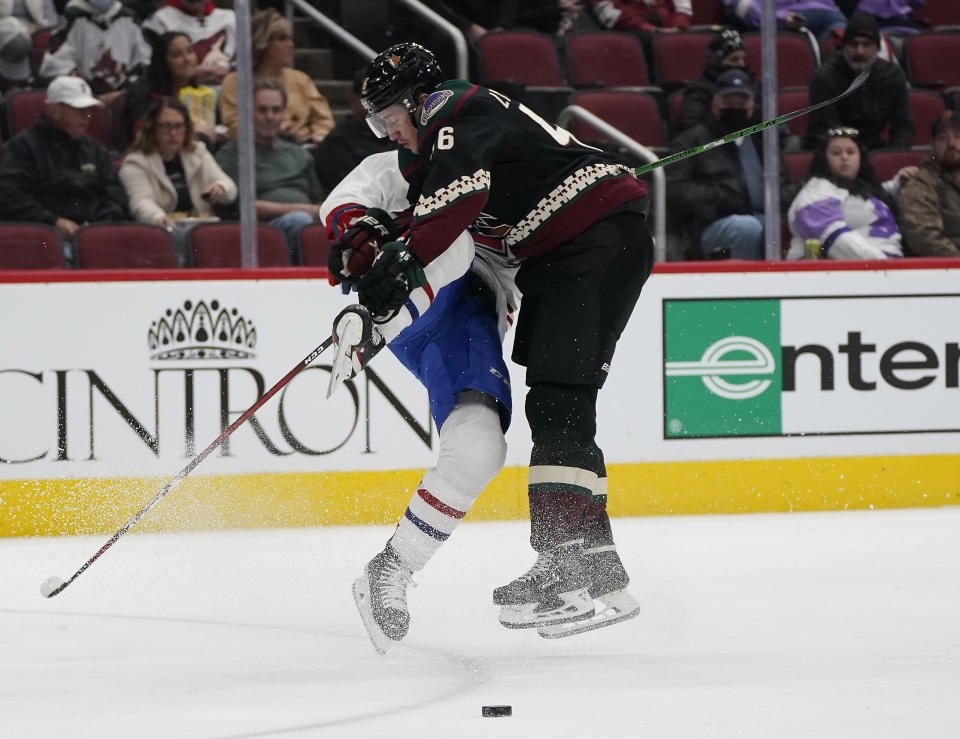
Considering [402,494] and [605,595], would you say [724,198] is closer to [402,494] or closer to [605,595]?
[402,494]

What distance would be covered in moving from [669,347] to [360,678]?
239 centimetres

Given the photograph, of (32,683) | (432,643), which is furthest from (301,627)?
(32,683)

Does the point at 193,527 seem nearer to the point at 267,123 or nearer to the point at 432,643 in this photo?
the point at 267,123

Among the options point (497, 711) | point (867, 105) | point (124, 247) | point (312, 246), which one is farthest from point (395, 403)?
point (497, 711)

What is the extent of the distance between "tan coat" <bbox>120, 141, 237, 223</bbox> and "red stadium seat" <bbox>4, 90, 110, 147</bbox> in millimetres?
115

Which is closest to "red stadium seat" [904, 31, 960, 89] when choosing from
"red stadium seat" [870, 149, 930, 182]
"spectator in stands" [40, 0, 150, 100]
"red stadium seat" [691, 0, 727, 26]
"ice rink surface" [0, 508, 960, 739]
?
"red stadium seat" [870, 149, 930, 182]

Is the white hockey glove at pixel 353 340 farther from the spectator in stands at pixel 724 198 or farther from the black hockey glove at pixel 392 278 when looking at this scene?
the spectator in stands at pixel 724 198

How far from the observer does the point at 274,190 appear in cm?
472

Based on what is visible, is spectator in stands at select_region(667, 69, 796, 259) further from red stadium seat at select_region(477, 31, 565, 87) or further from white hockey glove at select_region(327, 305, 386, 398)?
white hockey glove at select_region(327, 305, 386, 398)

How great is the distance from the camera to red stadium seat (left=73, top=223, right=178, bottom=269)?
15.2ft

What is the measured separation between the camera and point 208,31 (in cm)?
483

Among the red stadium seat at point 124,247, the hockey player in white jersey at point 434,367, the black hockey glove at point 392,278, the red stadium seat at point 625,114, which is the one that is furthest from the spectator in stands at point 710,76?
the black hockey glove at point 392,278

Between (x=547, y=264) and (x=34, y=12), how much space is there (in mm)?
2706

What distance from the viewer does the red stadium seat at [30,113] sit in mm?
4680
